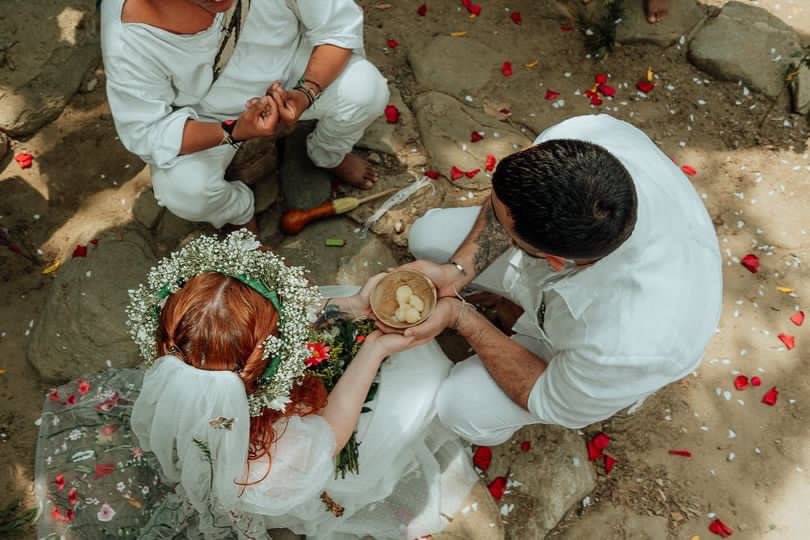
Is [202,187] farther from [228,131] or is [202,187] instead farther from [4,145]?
[4,145]

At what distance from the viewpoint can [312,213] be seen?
3824mm

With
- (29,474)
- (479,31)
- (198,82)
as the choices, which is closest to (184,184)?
(198,82)

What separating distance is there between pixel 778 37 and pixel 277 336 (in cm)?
386

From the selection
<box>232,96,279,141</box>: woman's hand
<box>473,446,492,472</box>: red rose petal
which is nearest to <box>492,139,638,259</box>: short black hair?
<box>232,96,279,141</box>: woman's hand

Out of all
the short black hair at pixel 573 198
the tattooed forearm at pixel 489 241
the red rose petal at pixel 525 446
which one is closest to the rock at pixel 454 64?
the tattooed forearm at pixel 489 241

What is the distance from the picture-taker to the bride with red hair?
7.02 ft

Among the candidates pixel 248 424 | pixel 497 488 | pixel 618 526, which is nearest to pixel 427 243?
pixel 497 488

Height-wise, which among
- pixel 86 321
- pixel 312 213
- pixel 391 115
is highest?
pixel 391 115

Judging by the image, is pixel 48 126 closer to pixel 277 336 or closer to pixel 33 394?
pixel 33 394

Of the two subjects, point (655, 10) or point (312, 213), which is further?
point (655, 10)

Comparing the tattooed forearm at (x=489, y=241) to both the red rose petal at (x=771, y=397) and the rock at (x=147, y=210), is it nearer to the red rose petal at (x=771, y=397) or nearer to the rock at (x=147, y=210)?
the red rose petal at (x=771, y=397)

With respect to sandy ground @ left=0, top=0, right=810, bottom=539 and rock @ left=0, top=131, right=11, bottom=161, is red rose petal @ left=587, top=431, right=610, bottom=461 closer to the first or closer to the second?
sandy ground @ left=0, top=0, right=810, bottom=539

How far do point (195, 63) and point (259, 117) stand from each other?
356 millimetres

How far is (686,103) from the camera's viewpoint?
4.33m
